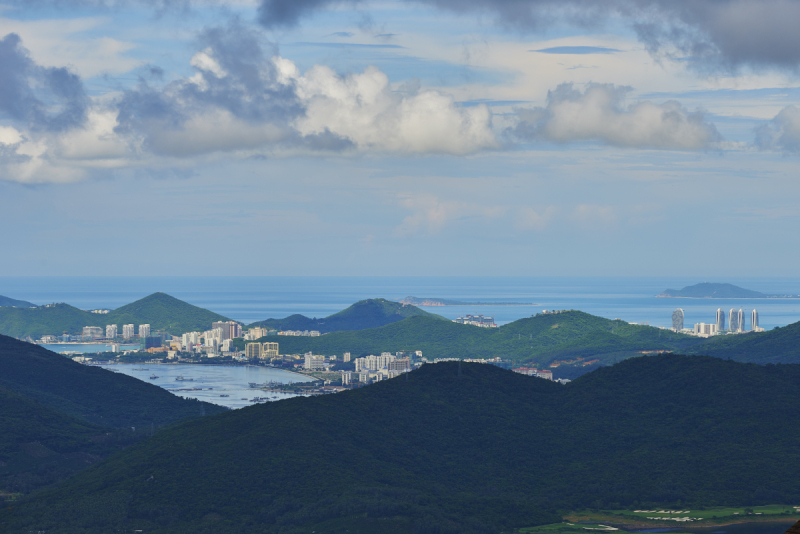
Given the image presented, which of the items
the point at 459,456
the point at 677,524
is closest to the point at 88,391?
the point at 459,456

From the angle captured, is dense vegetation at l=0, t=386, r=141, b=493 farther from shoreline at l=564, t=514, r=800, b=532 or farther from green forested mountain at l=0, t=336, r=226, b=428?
shoreline at l=564, t=514, r=800, b=532

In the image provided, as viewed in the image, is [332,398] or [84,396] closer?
[332,398]

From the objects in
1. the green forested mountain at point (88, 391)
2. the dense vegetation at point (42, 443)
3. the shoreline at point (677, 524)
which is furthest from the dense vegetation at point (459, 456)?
the green forested mountain at point (88, 391)

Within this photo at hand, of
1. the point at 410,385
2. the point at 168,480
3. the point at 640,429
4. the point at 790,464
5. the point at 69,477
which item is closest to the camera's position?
the point at 168,480

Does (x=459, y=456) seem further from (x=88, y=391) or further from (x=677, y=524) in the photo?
(x=88, y=391)

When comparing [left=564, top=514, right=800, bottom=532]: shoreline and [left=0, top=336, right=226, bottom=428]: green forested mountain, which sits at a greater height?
[left=0, top=336, right=226, bottom=428]: green forested mountain

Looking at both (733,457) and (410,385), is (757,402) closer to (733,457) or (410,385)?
(733,457)

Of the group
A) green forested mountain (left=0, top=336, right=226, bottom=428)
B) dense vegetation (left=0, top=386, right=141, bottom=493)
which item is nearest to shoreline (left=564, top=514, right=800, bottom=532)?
dense vegetation (left=0, top=386, right=141, bottom=493)

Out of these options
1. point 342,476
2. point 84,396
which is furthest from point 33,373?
point 342,476
